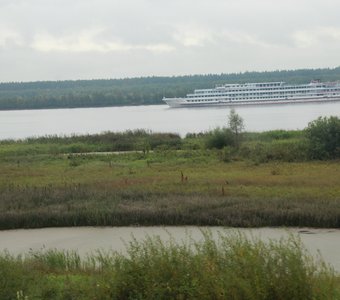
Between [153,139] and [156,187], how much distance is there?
68.0ft

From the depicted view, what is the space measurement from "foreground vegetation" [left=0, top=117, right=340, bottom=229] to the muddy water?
0.42 meters

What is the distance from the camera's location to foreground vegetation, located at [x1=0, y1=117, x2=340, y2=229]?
15312 millimetres

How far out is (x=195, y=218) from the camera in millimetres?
15164

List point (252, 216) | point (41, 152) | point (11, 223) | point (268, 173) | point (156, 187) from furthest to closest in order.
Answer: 1. point (41, 152)
2. point (268, 173)
3. point (156, 187)
4. point (11, 223)
5. point (252, 216)

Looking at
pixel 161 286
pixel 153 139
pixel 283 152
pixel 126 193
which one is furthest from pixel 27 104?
pixel 161 286

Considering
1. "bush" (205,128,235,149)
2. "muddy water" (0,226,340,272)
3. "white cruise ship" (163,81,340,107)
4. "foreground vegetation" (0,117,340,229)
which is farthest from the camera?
Answer: "white cruise ship" (163,81,340,107)

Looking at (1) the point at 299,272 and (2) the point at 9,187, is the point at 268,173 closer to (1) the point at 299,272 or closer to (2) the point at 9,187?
(2) the point at 9,187

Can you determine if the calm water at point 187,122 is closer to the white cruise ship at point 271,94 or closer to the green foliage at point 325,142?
the white cruise ship at point 271,94

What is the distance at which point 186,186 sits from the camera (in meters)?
19.5

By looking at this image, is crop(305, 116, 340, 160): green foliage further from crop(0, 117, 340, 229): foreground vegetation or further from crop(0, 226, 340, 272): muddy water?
crop(0, 226, 340, 272): muddy water

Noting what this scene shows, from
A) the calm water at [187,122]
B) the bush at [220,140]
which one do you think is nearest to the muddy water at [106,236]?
the bush at [220,140]

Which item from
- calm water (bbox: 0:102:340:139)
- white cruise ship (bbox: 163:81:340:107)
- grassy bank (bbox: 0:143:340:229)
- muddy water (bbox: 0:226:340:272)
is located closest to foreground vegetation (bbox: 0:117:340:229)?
grassy bank (bbox: 0:143:340:229)

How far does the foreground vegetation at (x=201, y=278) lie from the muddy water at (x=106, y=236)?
5.08 m

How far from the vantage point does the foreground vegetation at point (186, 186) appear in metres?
15.3
